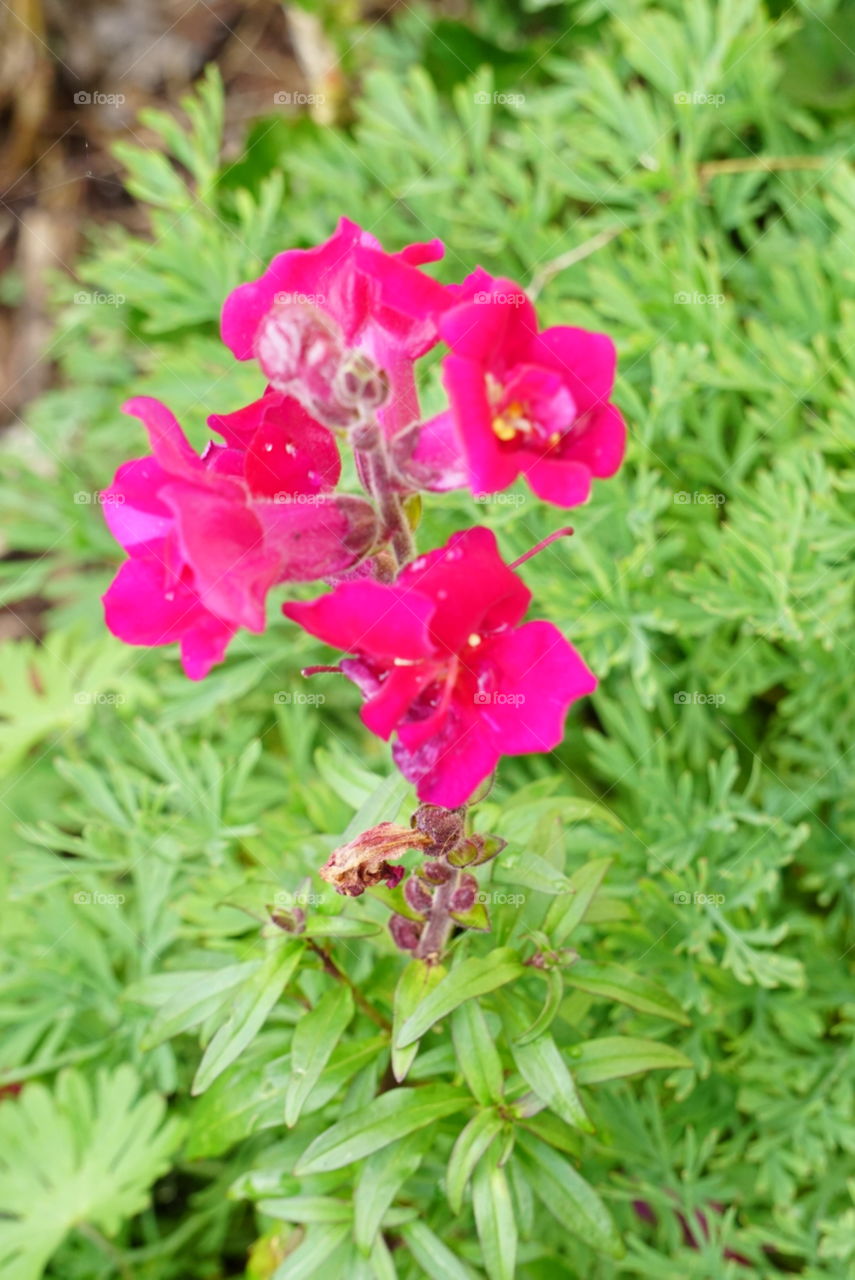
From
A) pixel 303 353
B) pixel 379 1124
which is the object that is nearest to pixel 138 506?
pixel 303 353

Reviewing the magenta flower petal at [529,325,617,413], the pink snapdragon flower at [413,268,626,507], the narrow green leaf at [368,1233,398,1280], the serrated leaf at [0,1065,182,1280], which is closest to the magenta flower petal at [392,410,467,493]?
the pink snapdragon flower at [413,268,626,507]

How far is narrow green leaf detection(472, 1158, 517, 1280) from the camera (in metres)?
1.38

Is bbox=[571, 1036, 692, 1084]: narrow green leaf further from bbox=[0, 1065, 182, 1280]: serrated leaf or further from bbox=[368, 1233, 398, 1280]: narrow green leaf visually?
bbox=[0, 1065, 182, 1280]: serrated leaf

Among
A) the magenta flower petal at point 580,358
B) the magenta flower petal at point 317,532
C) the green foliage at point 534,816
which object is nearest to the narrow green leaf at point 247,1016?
the green foliage at point 534,816

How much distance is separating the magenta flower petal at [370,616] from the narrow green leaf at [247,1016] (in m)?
0.57

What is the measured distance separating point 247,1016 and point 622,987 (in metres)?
0.48

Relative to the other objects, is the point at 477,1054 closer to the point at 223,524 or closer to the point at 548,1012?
the point at 548,1012

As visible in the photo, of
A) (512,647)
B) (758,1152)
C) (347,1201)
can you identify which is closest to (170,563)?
(512,647)

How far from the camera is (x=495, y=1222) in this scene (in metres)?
1.40

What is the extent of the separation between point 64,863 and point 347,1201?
796 mm

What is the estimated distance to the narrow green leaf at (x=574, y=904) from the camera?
1.49 m

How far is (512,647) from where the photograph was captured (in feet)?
3.68

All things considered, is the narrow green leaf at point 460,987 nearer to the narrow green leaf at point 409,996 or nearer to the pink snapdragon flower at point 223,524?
the narrow green leaf at point 409,996

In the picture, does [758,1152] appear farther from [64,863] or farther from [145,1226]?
[64,863]
